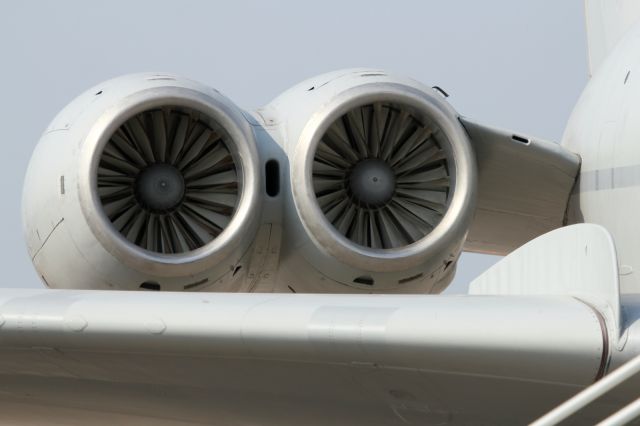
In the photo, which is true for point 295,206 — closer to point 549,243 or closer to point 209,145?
point 209,145

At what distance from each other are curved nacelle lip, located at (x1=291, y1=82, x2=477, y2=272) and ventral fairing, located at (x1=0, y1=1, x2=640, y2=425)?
0.02m

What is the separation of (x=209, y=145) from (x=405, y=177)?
58.8 inches

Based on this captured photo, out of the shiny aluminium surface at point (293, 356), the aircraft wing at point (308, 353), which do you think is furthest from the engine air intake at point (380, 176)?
the shiny aluminium surface at point (293, 356)

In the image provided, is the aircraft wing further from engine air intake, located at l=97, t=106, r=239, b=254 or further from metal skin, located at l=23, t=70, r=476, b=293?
engine air intake, located at l=97, t=106, r=239, b=254

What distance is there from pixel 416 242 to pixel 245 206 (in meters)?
1.30

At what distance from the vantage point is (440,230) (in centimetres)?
966

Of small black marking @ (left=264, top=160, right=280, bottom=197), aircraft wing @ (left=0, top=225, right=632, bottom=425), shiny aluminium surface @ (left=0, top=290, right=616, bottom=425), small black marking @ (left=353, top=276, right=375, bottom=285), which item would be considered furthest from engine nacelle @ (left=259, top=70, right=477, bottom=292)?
shiny aluminium surface @ (left=0, top=290, right=616, bottom=425)

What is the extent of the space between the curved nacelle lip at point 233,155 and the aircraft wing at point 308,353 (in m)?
2.29

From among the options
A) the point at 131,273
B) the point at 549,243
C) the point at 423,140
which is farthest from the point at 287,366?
the point at 423,140

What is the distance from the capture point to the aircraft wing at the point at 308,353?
5.12 metres

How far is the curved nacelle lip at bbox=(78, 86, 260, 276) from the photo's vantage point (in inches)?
357

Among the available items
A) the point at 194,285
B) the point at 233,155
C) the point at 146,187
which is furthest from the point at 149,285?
the point at 233,155

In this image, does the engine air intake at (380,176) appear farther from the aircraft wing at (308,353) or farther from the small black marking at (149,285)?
the aircraft wing at (308,353)

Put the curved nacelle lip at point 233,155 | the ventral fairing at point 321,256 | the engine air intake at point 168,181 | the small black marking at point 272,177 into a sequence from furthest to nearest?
the small black marking at point 272,177 → the engine air intake at point 168,181 → the curved nacelle lip at point 233,155 → the ventral fairing at point 321,256
